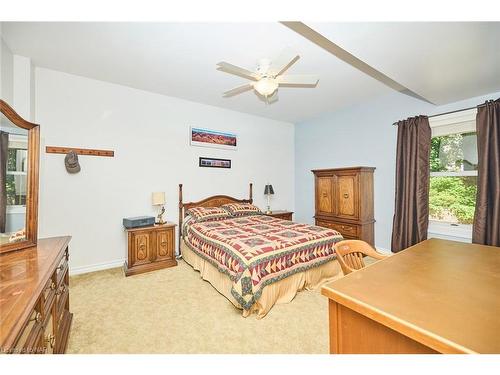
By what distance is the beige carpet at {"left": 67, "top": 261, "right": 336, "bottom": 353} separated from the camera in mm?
1686

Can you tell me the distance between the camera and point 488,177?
8.80ft

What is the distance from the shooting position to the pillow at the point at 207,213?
3650 mm

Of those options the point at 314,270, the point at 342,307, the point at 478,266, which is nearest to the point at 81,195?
the point at 314,270

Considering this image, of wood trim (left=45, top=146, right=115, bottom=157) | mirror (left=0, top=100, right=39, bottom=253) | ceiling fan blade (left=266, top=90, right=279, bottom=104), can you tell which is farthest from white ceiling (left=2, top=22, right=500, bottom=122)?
mirror (left=0, top=100, right=39, bottom=253)

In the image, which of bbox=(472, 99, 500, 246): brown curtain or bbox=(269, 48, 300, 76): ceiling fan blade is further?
bbox=(472, 99, 500, 246): brown curtain

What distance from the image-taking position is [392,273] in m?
1.18

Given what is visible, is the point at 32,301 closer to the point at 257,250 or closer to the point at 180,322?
the point at 180,322

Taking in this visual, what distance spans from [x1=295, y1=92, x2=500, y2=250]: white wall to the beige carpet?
2.29m

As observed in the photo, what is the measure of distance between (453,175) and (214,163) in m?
3.78

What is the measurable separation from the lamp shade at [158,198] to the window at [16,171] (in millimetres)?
1766

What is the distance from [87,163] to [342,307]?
140 inches

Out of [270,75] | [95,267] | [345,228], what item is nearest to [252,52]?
[270,75]

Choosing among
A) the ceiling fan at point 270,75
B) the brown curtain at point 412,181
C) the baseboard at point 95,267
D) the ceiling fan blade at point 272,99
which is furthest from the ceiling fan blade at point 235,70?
the baseboard at point 95,267

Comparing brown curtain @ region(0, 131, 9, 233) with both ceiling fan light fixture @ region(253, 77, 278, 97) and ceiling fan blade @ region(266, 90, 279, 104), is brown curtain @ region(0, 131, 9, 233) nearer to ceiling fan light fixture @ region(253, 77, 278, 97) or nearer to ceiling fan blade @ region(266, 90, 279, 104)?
ceiling fan light fixture @ region(253, 77, 278, 97)
